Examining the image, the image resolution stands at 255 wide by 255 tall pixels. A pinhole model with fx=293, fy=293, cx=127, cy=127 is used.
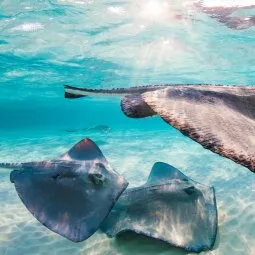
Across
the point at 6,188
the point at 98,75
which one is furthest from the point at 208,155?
the point at 98,75

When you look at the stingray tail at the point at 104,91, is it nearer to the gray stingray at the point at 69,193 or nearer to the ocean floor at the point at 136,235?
the gray stingray at the point at 69,193

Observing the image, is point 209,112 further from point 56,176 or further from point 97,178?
point 56,176

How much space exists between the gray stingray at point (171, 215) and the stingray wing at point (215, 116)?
215 cm

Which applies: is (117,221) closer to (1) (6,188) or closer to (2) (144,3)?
(1) (6,188)

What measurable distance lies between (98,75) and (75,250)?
85.2 ft

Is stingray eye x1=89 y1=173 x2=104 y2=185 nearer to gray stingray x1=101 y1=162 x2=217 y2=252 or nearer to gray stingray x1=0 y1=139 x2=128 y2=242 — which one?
gray stingray x1=0 y1=139 x2=128 y2=242

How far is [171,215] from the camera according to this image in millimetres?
4289

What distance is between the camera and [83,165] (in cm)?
471

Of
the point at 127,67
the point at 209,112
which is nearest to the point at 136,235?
the point at 209,112

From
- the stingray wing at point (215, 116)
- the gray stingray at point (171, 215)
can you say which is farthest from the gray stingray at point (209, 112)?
the gray stingray at point (171, 215)

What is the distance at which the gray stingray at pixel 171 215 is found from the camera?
13.1 ft

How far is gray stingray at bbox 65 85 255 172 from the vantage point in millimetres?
1687

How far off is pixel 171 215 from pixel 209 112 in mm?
2573

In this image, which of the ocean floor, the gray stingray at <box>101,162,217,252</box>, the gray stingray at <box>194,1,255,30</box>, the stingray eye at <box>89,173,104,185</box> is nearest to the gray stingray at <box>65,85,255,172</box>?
the stingray eye at <box>89,173,104,185</box>
